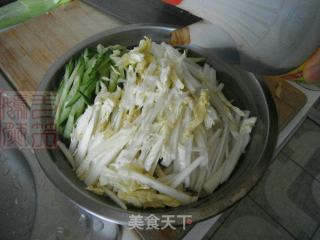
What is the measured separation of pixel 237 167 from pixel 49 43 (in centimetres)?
97

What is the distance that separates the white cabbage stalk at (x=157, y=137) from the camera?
28.7 inches

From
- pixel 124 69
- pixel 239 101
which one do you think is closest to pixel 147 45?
pixel 124 69

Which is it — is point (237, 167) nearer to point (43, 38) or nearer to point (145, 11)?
point (145, 11)

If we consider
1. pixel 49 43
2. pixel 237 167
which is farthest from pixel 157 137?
pixel 49 43

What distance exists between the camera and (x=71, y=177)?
726 mm

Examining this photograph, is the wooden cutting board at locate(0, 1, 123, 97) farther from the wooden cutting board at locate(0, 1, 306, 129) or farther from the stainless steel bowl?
the stainless steel bowl

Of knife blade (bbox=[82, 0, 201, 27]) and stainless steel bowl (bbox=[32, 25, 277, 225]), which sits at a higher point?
knife blade (bbox=[82, 0, 201, 27])

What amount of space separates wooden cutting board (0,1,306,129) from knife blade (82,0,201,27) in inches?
1.7

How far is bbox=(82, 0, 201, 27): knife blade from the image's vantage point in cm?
129

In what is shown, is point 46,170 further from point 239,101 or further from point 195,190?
point 239,101

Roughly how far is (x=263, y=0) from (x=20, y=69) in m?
0.96

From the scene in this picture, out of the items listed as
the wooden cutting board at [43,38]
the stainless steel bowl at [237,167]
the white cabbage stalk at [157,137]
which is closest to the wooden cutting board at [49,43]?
the wooden cutting board at [43,38]

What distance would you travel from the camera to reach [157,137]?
77 cm

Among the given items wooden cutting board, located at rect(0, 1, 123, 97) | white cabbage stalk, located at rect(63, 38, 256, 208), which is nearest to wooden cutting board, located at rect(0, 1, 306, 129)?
wooden cutting board, located at rect(0, 1, 123, 97)
